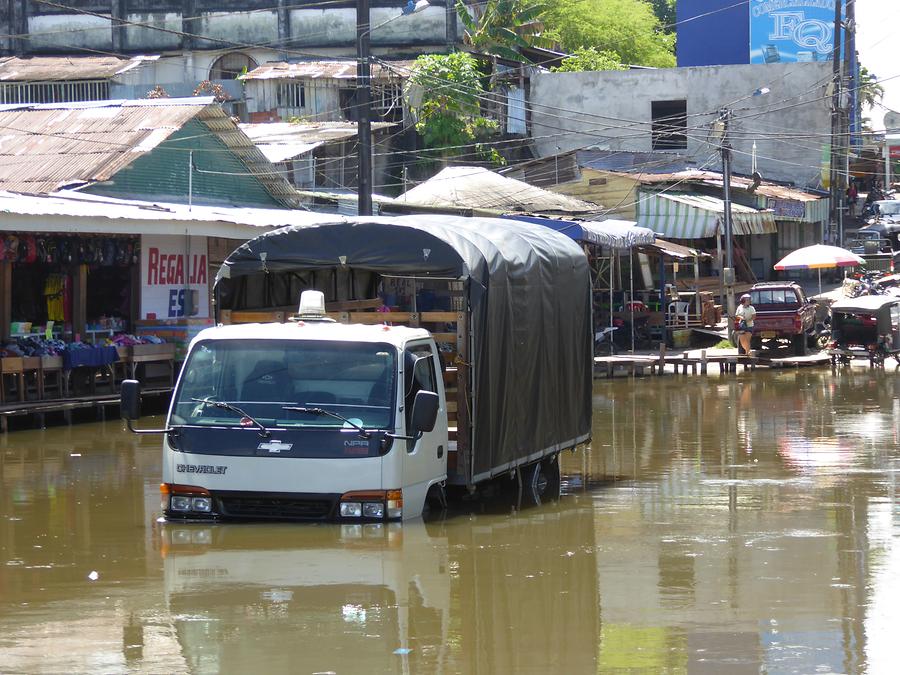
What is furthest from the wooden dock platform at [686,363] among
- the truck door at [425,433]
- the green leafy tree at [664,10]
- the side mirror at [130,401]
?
the green leafy tree at [664,10]

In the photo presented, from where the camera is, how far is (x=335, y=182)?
126 feet

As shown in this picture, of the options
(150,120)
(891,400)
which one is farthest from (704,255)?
(150,120)

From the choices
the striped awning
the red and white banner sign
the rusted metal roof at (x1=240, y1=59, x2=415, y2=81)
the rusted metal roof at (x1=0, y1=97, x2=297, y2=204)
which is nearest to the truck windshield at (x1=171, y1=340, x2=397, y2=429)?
the red and white banner sign

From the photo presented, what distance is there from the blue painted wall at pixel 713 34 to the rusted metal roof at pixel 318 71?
59.1 feet

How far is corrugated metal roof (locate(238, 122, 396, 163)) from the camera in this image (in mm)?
35062

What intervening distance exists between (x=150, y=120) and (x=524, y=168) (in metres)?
20.0

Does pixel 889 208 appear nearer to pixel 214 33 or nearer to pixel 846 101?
pixel 846 101

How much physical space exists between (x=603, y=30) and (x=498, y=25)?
948 inches

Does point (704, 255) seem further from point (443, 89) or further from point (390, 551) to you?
point (390, 551)

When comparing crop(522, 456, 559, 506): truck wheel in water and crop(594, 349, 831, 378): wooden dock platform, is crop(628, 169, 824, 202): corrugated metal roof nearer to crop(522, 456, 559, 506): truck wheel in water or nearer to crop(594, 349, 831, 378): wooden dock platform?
crop(594, 349, 831, 378): wooden dock platform

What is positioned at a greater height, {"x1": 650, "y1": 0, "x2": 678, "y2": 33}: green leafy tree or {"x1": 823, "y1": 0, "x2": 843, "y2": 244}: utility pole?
{"x1": 650, "y1": 0, "x2": 678, "y2": 33}: green leafy tree

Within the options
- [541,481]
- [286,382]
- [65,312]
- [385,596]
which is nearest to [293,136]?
[65,312]

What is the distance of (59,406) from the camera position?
2045 cm

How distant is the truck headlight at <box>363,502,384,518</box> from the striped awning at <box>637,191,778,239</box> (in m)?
31.3
